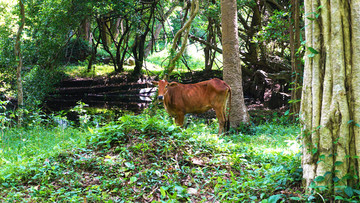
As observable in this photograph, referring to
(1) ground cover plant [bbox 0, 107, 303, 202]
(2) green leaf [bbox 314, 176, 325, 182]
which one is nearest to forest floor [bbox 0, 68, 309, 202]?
(1) ground cover plant [bbox 0, 107, 303, 202]

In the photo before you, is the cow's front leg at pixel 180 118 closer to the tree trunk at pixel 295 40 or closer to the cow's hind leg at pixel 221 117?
the cow's hind leg at pixel 221 117

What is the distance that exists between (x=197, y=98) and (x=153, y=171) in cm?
477

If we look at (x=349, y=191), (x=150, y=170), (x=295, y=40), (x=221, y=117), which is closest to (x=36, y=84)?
(x=221, y=117)

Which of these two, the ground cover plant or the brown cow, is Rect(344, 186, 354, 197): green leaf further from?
the brown cow

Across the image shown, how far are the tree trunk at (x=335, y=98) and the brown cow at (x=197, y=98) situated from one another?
17.7 ft

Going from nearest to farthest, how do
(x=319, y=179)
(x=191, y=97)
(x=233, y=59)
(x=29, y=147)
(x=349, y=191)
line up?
1. (x=349, y=191)
2. (x=319, y=179)
3. (x=29, y=147)
4. (x=191, y=97)
5. (x=233, y=59)

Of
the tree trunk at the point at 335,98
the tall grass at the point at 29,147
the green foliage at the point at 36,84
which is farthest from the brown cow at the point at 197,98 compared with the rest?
the green foliage at the point at 36,84

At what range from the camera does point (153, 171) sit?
14.9 ft

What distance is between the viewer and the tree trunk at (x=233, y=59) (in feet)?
31.9

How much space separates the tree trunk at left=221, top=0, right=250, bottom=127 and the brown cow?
2.68 feet

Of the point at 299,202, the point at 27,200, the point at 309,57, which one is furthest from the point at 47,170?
the point at 309,57

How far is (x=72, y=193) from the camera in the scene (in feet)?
13.4

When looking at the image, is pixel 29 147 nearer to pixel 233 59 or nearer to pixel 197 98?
pixel 197 98

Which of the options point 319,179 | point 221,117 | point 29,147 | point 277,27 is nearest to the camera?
point 319,179
